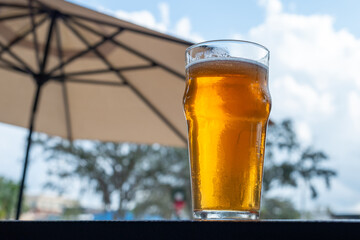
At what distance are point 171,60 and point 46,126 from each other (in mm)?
1529

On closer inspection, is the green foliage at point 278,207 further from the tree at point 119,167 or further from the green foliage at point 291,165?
the tree at point 119,167

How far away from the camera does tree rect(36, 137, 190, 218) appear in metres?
16.2

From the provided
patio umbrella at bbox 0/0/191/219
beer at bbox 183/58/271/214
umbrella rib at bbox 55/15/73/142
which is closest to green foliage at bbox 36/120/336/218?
umbrella rib at bbox 55/15/73/142

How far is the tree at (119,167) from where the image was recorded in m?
16.2

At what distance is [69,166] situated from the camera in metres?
16.7

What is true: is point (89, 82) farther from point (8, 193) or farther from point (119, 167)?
point (8, 193)

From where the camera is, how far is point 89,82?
321 cm

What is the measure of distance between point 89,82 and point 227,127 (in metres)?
2.67

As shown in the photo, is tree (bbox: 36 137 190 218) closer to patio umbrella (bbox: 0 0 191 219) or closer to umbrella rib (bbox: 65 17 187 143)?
patio umbrella (bbox: 0 0 191 219)

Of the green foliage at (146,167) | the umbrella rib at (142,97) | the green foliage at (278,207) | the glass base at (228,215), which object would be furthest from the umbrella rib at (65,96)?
the green foliage at (278,207)

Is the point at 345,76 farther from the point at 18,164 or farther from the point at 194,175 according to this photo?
the point at 194,175
